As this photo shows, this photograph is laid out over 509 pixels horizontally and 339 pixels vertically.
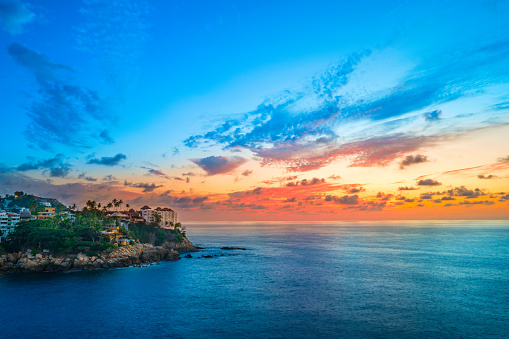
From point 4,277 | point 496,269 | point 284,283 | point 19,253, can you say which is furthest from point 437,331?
point 19,253

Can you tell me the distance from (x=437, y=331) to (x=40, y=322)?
188ft

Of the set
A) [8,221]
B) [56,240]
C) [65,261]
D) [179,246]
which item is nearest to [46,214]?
[8,221]

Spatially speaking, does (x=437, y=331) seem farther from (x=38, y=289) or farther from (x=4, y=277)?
(x=4, y=277)

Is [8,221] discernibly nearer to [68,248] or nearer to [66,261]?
[68,248]

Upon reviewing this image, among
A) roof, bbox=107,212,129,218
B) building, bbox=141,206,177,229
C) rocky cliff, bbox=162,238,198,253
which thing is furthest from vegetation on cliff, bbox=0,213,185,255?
building, bbox=141,206,177,229

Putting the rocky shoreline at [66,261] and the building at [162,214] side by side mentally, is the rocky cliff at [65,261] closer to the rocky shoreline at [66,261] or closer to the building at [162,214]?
the rocky shoreline at [66,261]

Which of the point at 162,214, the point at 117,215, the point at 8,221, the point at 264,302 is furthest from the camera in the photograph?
the point at 162,214

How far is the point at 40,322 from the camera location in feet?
142

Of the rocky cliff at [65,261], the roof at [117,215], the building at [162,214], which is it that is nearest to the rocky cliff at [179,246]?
the rocky cliff at [65,261]

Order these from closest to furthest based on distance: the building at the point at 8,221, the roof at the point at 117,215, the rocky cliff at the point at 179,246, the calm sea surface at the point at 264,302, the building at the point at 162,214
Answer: the calm sea surface at the point at 264,302 → the building at the point at 8,221 → the rocky cliff at the point at 179,246 → the roof at the point at 117,215 → the building at the point at 162,214

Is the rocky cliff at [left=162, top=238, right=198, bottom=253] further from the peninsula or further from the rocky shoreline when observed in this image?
the rocky shoreline

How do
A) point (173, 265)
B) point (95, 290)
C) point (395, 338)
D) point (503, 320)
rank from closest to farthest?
point (395, 338) → point (503, 320) → point (95, 290) → point (173, 265)

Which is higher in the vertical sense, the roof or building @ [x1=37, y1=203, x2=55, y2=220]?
building @ [x1=37, y1=203, x2=55, y2=220]

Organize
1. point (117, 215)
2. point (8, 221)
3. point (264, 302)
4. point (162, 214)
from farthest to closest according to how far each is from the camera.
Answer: point (162, 214)
point (117, 215)
point (8, 221)
point (264, 302)
